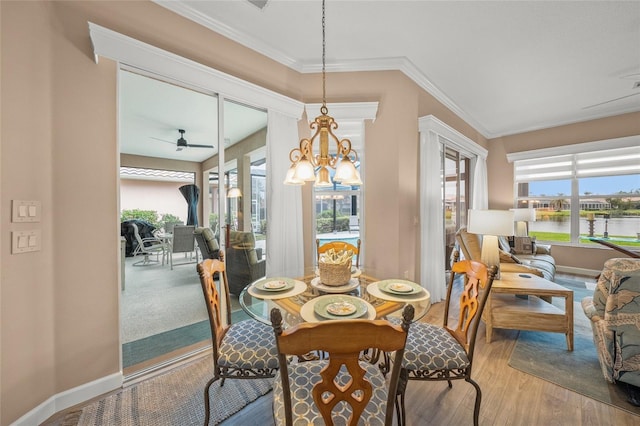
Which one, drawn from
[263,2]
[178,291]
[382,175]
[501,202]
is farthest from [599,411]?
[501,202]

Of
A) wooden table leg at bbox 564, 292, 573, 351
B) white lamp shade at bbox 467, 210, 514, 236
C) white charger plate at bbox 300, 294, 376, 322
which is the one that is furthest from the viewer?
white lamp shade at bbox 467, 210, 514, 236

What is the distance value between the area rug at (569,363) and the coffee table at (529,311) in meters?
0.15

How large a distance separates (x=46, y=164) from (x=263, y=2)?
1.99 m

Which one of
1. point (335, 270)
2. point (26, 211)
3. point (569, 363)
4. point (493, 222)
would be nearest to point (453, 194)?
point (493, 222)

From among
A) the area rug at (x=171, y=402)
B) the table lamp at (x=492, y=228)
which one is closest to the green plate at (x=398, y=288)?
the area rug at (x=171, y=402)

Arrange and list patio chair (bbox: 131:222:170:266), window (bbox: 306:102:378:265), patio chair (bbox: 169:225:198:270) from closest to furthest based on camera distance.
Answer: window (bbox: 306:102:378:265) → patio chair (bbox: 131:222:170:266) → patio chair (bbox: 169:225:198:270)

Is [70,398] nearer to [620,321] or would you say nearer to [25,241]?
[25,241]

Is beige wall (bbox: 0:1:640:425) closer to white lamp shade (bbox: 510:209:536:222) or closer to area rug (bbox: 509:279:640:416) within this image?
area rug (bbox: 509:279:640:416)

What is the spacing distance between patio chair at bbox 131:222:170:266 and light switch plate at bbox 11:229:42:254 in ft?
6.76

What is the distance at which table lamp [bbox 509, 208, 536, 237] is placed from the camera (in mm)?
4691

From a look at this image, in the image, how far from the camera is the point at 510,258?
383 cm

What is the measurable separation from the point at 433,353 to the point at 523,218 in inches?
186

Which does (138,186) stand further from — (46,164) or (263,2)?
(263,2)

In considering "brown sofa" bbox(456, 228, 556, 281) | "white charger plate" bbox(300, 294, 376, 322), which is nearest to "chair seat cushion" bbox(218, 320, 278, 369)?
"white charger plate" bbox(300, 294, 376, 322)
